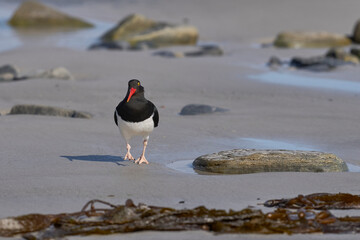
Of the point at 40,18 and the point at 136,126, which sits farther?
the point at 40,18

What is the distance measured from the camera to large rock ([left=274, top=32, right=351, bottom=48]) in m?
20.1

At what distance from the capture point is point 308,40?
2055cm

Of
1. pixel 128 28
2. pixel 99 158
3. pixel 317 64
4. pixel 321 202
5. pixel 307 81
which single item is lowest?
pixel 321 202

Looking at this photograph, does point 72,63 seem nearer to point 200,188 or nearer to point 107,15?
point 200,188

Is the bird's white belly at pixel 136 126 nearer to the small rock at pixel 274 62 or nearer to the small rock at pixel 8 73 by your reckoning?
the small rock at pixel 8 73

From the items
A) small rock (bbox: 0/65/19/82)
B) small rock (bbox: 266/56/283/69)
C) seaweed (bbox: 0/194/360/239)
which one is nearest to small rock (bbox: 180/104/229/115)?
small rock (bbox: 0/65/19/82)

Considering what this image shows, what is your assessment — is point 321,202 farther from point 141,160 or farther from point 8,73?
point 8,73

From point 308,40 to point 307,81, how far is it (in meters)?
8.03

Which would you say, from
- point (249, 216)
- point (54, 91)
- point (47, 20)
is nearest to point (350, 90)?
point (54, 91)

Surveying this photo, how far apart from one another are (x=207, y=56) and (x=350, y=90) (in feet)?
18.9

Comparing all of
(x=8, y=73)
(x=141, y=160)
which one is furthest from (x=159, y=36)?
(x=141, y=160)

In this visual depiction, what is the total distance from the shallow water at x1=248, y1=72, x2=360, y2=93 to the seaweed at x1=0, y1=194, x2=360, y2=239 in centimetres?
766

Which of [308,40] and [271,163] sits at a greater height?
[308,40]

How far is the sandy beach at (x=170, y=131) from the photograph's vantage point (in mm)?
5250
